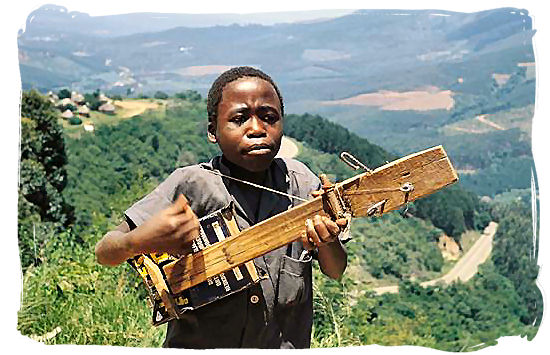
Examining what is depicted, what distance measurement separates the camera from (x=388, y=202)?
1.30m

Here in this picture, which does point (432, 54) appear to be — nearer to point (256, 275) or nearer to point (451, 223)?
point (451, 223)

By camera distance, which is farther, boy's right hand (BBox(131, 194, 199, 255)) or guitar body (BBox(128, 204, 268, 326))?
guitar body (BBox(128, 204, 268, 326))

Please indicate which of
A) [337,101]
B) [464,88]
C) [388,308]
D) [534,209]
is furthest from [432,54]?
[534,209]

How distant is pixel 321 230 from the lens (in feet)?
4.24

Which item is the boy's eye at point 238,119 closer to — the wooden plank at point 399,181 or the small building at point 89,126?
the wooden plank at point 399,181

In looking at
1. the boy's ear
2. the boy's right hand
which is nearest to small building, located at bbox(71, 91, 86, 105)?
the boy's ear

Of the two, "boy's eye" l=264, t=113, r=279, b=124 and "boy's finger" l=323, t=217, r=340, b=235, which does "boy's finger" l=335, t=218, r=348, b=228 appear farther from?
"boy's eye" l=264, t=113, r=279, b=124

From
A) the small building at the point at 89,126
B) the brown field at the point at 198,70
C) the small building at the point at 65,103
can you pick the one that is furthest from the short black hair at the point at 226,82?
the small building at the point at 89,126

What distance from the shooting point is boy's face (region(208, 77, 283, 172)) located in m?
1.43

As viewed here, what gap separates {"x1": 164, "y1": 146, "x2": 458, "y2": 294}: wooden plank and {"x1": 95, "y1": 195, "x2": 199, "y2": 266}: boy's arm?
0.08 metres

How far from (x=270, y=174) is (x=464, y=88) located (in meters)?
17.4

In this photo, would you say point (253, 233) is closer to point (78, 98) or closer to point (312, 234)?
point (312, 234)

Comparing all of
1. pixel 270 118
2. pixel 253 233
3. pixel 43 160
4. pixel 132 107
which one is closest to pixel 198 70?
pixel 132 107

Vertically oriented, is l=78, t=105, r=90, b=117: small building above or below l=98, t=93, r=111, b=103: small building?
below
